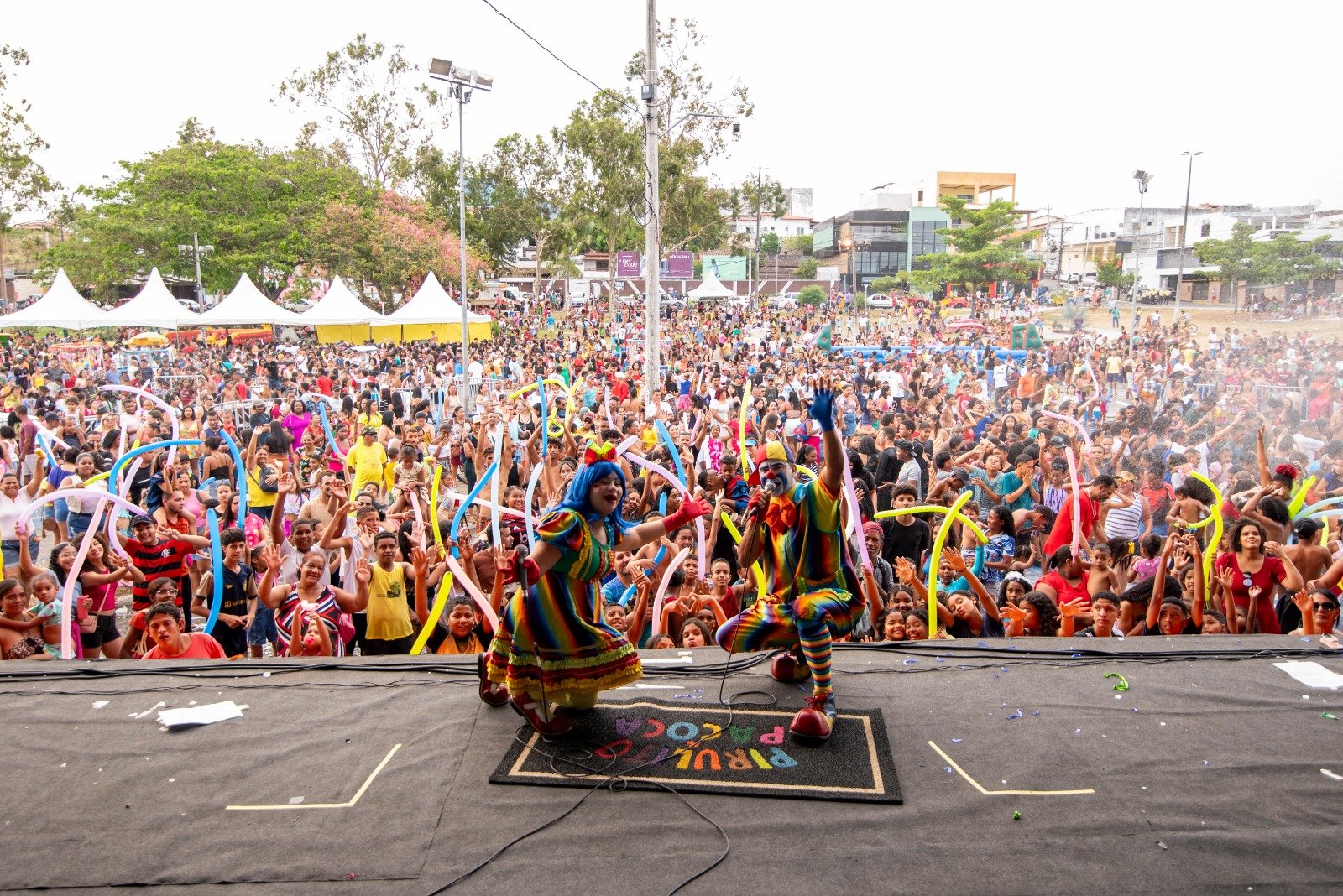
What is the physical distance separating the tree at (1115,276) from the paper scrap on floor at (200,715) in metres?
44.9

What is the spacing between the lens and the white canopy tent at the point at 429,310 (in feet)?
62.3

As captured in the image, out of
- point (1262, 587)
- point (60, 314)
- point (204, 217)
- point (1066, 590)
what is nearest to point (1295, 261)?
point (1262, 587)

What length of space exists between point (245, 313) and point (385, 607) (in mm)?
14853

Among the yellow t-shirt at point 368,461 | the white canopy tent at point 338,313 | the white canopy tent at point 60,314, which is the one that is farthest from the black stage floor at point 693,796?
the white canopy tent at point 60,314

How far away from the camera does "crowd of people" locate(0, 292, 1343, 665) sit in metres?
5.08

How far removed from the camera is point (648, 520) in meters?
5.03

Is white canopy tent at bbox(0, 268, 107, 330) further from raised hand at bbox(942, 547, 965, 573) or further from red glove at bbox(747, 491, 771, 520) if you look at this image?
red glove at bbox(747, 491, 771, 520)

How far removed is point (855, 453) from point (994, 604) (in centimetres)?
302

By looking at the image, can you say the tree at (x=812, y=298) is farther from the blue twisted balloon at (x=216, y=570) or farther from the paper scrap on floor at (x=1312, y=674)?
the blue twisted balloon at (x=216, y=570)

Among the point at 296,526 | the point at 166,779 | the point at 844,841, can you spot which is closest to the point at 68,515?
the point at 296,526

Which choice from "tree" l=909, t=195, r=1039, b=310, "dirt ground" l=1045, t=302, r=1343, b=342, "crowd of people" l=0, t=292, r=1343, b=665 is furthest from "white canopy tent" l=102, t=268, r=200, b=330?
"tree" l=909, t=195, r=1039, b=310

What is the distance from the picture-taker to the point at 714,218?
27609mm

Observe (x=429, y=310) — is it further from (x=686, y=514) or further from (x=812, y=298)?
(x=812, y=298)

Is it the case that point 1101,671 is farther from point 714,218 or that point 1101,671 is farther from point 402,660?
point 714,218
